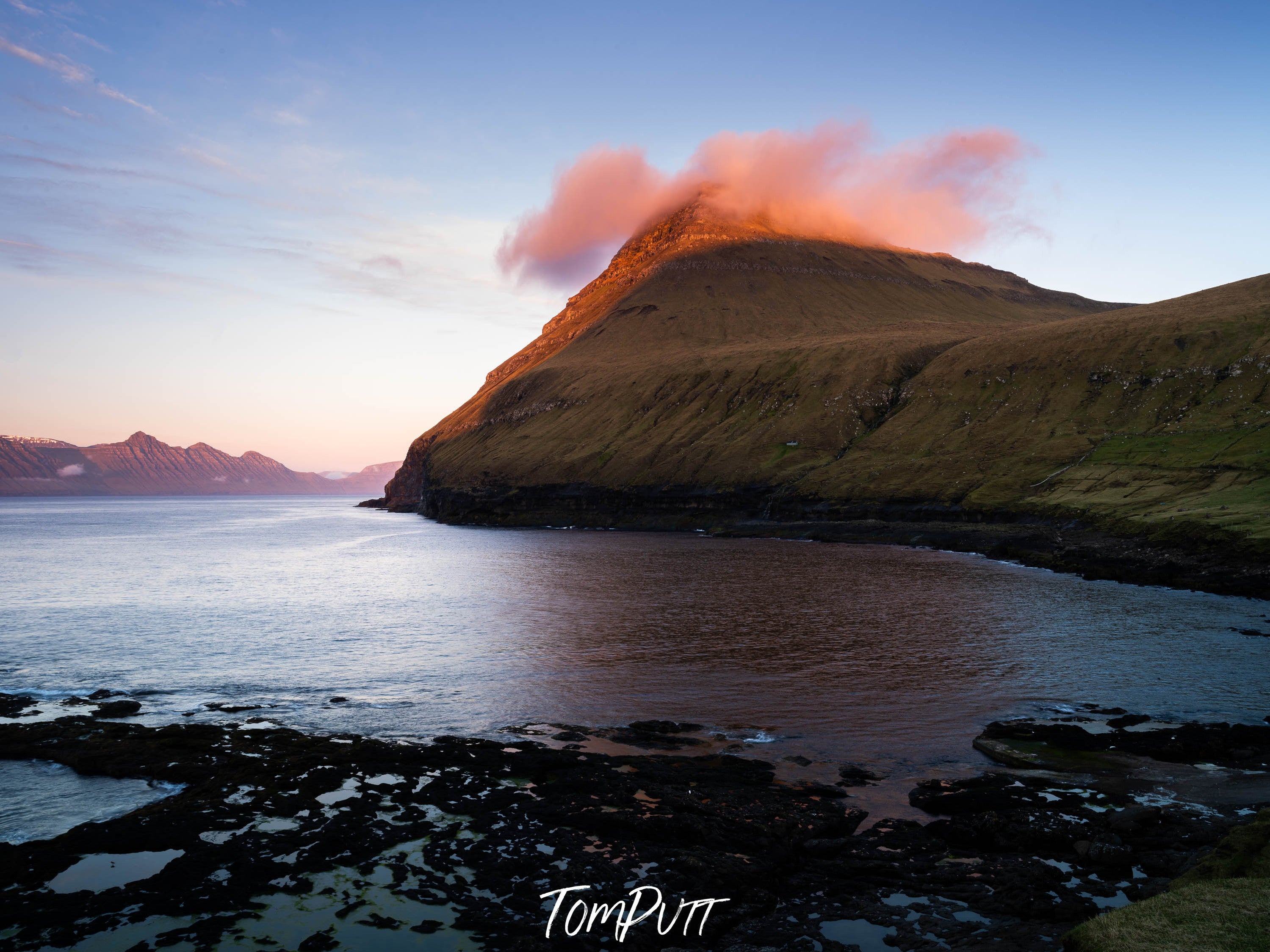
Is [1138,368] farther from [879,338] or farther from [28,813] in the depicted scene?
[28,813]

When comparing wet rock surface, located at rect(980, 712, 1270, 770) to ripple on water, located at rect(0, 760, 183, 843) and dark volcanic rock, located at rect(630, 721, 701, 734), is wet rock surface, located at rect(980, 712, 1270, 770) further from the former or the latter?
ripple on water, located at rect(0, 760, 183, 843)

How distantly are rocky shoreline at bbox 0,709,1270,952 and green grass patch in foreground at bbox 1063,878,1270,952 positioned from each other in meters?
1.41

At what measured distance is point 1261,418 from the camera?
3482 inches

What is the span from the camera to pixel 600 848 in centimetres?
1769

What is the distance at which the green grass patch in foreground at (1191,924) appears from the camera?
→ 36.6 ft

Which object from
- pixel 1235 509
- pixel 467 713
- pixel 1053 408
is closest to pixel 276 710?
pixel 467 713

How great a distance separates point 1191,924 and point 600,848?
36.4 ft

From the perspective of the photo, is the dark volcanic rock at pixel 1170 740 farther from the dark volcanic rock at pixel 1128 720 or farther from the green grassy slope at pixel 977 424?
the green grassy slope at pixel 977 424

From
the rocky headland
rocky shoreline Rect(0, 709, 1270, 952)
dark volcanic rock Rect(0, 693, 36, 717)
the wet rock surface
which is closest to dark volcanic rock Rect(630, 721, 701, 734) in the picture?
rocky shoreline Rect(0, 709, 1270, 952)

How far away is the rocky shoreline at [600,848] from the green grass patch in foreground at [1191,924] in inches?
55.3

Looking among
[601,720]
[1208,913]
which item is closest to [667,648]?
[601,720]

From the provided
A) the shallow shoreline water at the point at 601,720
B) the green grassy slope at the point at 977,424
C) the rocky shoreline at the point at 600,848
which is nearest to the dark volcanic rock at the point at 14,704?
the shallow shoreline water at the point at 601,720

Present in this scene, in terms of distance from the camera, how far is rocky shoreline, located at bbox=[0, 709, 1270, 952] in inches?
574

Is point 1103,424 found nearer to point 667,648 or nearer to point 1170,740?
point 667,648
